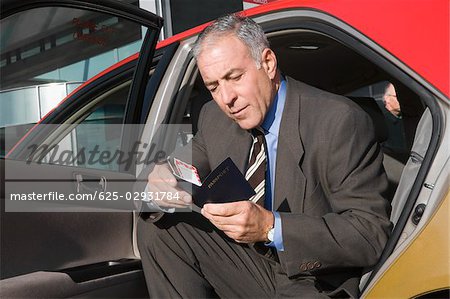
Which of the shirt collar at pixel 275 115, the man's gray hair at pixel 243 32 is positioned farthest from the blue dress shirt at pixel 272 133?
the man's gray hair at pixel 243 32

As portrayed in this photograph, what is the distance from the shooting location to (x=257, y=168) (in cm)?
192

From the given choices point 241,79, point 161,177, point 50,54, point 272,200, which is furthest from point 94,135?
point 50,54

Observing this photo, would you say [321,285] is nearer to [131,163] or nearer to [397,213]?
[397,213]

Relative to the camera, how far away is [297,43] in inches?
98.2

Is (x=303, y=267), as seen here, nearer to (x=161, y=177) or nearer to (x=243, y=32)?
(x=161, y=177)

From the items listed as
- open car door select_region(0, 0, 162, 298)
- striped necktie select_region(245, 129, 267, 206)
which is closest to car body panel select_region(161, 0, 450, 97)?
striped necktie select_region(245, 129, 267, 206)

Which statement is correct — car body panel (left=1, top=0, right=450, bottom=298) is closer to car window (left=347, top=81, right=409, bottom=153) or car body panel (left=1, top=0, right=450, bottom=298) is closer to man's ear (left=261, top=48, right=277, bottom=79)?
man's ear (left=261, top=48, right=277, bottom=79)

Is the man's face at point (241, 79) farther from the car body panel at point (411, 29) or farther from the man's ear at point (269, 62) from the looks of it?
the car body panel at point (411, 29)

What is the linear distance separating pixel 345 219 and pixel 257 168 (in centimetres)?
36

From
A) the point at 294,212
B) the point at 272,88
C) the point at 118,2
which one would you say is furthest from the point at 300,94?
the point at 118,2

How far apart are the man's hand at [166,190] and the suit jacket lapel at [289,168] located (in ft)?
0.95

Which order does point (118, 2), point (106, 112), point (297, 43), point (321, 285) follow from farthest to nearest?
1. point (106, 112)
2. point (297, 43)
3. point (118, 2)
4. point (321, 285)

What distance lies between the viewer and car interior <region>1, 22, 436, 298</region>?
1.84 metres

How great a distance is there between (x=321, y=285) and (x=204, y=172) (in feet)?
2.19
